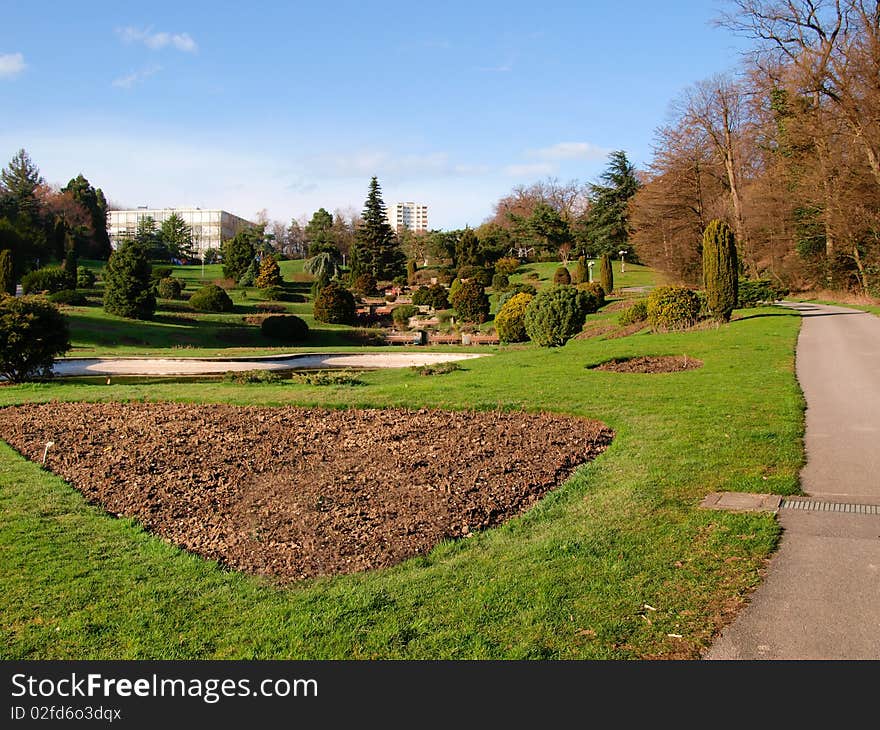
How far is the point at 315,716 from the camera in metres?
2.98

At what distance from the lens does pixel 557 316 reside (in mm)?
20672

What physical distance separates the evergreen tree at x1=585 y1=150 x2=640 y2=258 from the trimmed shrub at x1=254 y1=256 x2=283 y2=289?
1048 inches

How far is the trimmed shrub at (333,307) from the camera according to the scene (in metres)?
37.4

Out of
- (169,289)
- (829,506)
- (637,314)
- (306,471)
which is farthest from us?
(169,289)

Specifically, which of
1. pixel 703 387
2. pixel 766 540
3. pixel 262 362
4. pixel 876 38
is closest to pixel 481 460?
pixel 766 540

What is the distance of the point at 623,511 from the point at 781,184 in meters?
37.9

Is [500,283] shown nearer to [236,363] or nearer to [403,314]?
[403,314]

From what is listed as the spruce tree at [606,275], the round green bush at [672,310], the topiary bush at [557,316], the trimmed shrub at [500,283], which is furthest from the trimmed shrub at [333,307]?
the round green bush at [672,310]

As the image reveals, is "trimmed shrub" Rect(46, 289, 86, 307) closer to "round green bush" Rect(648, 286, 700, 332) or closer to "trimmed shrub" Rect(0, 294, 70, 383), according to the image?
"trimmed shrub" Rect(0, 294, 70, 383)

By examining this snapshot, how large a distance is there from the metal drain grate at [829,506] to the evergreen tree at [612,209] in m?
56.9

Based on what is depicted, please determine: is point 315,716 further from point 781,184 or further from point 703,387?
point 781,184

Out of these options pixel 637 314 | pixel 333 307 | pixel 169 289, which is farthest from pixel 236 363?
pixel 169 289

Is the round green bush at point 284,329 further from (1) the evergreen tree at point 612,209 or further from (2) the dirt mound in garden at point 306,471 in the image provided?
(1) the evergreen tree at point 612,209

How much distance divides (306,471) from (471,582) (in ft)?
9.84
